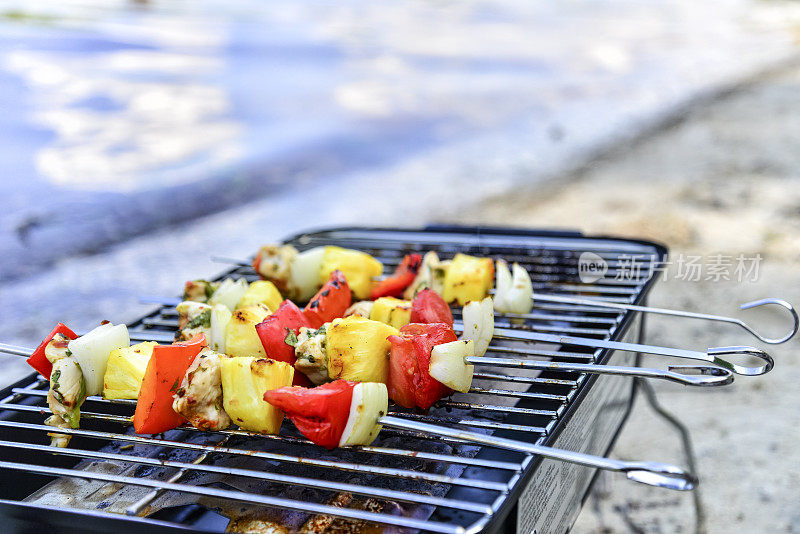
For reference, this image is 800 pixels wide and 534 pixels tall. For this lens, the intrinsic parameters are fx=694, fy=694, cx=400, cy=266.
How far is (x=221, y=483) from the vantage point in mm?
1506

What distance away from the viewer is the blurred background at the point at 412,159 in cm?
372

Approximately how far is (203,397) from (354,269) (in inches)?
33.7

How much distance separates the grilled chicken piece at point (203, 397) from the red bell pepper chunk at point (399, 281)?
0.78m

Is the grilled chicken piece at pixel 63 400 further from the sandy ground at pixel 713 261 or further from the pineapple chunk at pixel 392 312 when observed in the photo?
the sandy ground at pixel 713 261

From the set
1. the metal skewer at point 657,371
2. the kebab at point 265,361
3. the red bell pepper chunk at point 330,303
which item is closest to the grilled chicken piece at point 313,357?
the kebab at point 265,361

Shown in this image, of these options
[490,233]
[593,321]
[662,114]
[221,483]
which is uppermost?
[662,114]

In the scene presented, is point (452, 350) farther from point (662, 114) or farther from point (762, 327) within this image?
point (662, 114)

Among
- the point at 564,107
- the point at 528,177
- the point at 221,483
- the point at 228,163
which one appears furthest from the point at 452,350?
the point at 564,107

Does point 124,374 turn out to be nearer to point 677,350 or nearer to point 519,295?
point 519,295

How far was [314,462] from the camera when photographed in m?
1.34

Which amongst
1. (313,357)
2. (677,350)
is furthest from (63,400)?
(677,350)

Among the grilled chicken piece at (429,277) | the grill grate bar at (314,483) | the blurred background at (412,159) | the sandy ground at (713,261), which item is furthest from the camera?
the blurred background at (412,159)

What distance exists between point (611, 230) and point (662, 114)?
529 cm

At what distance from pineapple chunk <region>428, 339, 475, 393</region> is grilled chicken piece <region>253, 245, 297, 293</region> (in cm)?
84
